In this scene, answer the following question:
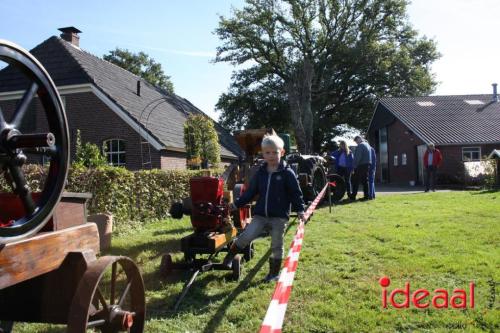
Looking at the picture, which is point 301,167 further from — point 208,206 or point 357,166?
point 208,206

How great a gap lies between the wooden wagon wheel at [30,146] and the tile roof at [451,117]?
2610 cm

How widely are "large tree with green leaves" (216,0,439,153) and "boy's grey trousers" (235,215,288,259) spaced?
116ft

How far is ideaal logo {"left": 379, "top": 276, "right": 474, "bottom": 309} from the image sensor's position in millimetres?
4324

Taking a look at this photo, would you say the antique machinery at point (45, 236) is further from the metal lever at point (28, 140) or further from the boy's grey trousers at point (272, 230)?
the boy's grey trousers at point (272, 230)

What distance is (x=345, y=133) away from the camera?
151 ft

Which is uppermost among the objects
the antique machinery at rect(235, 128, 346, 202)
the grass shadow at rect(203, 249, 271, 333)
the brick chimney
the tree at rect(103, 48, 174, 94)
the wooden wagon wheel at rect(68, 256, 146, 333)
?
the tree at rect(103, 48, 174, 94)

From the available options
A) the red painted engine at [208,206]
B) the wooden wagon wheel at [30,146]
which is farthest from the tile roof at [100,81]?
the wooden wagon wheel at [30,146]

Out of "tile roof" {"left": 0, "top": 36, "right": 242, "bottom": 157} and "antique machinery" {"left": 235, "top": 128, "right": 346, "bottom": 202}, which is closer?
"antique machinery" {"left": 235, "top": 128, "right": 346, "bottom": 202}

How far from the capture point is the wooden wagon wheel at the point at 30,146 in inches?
85.6

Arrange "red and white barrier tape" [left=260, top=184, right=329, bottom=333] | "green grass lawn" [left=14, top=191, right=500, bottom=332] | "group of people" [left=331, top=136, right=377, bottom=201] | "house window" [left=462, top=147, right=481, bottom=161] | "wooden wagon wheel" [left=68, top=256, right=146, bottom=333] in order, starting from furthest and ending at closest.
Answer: "house window" [left=462, top=147, right=481, bottom=161] → "group of people" [left=331, top=136, right=377, bottom=201] → "green grass lawn" [left=14, top=191, right=500, bottom=332] → "wooden wagon wheel" [left=68, top=256, right=146, bottom=333] → "red and white barrier tape" [left=260, top=184, right=329, bottom=333]

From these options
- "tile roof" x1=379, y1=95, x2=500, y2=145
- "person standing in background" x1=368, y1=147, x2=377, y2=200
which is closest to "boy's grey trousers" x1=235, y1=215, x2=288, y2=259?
"person standing in background" x1=368, y1=147, x2=377, y2=200

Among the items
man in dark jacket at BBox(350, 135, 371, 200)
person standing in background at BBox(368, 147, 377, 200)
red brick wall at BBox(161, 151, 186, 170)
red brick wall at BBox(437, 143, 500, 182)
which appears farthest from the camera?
red brick wall at BBox(437, 143, 500, 182)

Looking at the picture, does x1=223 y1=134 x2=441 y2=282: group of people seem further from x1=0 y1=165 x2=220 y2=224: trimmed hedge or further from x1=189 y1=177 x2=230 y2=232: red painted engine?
x1=0 y1=165 x2=220 y2=224: trimmed hedge

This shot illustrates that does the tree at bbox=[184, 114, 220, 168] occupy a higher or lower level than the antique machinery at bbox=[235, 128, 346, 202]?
higher
